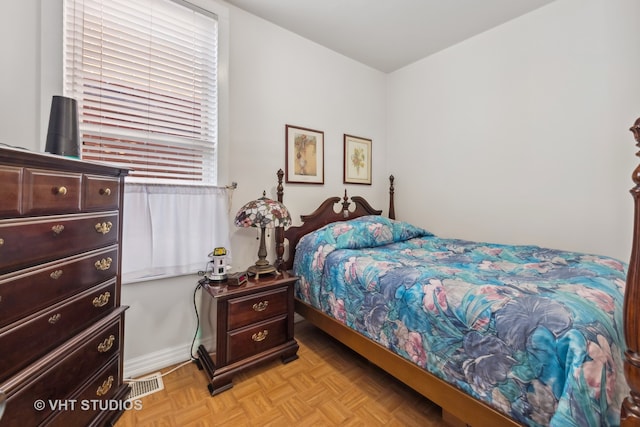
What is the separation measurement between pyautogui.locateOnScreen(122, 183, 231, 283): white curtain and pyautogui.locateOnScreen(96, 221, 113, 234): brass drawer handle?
0.33m

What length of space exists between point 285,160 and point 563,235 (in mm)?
2391

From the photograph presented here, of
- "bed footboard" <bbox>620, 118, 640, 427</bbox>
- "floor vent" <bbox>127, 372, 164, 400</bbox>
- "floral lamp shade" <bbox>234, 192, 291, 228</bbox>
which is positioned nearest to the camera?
"bed footboard" <bbox>620, 118, 640, 427</bbox>

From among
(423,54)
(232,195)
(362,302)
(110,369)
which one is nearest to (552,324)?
(362,302)

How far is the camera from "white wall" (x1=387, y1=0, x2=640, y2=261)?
1.94 meters

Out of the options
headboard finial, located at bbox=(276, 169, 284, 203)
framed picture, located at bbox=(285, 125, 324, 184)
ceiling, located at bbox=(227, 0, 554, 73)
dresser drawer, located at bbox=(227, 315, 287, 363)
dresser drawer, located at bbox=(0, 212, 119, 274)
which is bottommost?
dresser drawer, located at bbox=(227, 315, 287, 363)

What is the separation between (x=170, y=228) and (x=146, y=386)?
977 millimetres

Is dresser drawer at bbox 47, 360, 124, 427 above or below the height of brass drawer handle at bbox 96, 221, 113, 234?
below

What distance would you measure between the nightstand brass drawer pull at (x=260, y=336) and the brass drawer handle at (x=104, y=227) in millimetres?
1043

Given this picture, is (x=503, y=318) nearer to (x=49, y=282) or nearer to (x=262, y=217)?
(x=262, y=217)

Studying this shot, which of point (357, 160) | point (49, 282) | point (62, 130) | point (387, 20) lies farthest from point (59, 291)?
point (387, 20)

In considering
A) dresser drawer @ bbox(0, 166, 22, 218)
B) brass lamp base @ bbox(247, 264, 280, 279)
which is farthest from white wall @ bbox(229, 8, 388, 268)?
dresser drawer @ bbox(0, 166, 22, 218)

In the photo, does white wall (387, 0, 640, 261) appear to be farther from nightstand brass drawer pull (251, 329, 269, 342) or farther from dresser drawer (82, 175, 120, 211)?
Answer: dresser drawer (82, 175, 120, 211)

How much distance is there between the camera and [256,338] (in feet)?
5.89

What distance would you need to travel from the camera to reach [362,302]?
1661 millimetres
